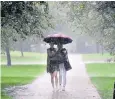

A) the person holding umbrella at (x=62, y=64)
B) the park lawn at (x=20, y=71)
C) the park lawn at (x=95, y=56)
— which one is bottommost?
the park lawn at (x=20, y=71)

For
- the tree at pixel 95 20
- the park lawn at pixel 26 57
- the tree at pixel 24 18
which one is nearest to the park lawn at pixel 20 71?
the park lawn at pixel 26 57

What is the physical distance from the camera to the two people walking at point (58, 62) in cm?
1487

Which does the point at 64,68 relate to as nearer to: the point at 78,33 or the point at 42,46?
the point at 42,46

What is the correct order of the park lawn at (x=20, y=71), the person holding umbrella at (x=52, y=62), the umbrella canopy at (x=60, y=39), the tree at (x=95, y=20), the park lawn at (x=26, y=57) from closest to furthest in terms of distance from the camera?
1. the person holding umbrella at (x=52, y=62)
2. the umbrella canopy at (x=60, y=39)
3. the tree at (x=95, y=20)
4. the park lawn at (x=26, y=57)
5. the park lawn at (x=20, y=71)

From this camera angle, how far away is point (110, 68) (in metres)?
27.6

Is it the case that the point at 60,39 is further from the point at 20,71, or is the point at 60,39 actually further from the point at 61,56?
the point at 20,71

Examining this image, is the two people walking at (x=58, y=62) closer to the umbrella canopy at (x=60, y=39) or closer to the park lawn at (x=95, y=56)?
the umbrella canopy at (x=60, y=39)

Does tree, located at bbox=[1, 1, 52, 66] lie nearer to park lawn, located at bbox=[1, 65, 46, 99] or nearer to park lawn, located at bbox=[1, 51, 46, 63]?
park lawn, located at bbox=[1, 51, 46, 63]

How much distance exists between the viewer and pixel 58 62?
15.0 meters

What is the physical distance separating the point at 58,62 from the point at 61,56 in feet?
0.81

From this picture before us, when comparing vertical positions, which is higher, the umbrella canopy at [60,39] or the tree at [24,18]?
the tree at [24,18]

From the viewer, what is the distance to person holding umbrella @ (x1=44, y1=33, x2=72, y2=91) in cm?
1498

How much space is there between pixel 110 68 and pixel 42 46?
1084 cm

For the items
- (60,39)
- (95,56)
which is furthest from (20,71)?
(60,39)
